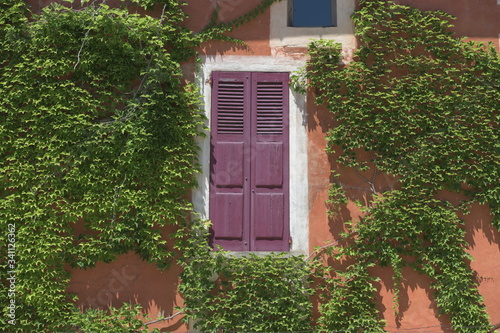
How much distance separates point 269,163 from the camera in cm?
727

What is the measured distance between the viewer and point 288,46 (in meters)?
7.49

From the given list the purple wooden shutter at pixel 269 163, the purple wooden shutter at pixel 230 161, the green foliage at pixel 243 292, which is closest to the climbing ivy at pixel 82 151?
the purple wooden shutter at pixel 230 161

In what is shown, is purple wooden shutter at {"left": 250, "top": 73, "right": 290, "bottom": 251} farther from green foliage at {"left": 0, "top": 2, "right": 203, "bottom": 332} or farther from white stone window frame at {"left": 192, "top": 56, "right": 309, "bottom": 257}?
green foliage at {"left": 0, "top": 2, "right": 203, "bottom": 332}

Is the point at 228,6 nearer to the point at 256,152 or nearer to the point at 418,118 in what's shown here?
the point at 256,152

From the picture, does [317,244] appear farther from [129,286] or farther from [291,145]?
[129,286]

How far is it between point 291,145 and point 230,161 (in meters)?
0.72

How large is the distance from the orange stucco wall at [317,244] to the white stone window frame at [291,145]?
0.07 meters

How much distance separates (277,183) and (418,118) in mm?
1756

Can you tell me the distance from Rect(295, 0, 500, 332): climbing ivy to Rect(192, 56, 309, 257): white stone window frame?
0.86ft

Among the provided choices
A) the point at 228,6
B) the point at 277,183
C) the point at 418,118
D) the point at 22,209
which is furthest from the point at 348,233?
the point at 22,209

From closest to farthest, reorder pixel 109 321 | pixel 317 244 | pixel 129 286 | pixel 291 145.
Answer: pixel 109 321 → pixel 129 286 → pixel 317 244 → pixel 291 145

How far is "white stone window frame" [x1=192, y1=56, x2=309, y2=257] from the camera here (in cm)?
721

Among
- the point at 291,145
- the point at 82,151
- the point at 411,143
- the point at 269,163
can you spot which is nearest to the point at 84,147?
the point at 82,151

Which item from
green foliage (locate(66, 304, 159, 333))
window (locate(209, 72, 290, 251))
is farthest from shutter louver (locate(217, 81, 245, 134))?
green foliage (locate(66, 304, 159, 333))
